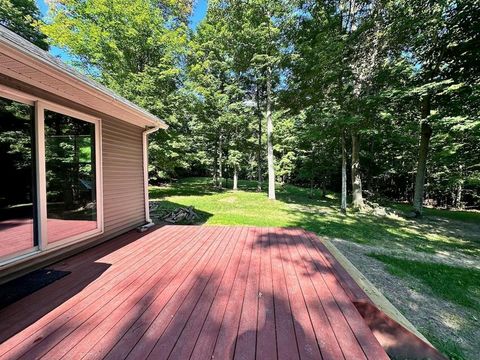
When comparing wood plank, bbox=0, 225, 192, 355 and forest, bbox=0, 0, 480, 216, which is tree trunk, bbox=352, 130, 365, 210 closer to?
forest, bbox=0, 0, 480, 216

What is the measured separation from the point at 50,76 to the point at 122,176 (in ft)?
6.90

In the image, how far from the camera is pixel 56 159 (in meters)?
3.07

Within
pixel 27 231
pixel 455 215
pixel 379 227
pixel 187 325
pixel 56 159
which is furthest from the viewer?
pixel 455 215

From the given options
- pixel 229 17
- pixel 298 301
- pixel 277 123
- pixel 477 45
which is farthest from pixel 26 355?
pixel 277 123

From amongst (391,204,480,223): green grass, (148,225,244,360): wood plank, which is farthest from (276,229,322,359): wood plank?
(391,204,480,223): green grass

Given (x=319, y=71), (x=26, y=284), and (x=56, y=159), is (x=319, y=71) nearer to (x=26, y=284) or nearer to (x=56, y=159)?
(x=56, y=159)

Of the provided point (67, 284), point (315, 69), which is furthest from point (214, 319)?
point (315, 69)

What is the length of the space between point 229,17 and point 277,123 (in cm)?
617

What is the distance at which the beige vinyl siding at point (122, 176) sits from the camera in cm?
353

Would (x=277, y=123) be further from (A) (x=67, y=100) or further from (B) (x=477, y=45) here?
(A) (x=67, y=100)

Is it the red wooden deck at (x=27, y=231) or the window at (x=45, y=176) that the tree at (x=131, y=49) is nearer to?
the window at (x=45, y=176)

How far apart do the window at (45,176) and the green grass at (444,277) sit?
186 inches

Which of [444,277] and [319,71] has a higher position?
[319,71]

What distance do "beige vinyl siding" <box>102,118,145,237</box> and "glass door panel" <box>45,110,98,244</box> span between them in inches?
7.4
